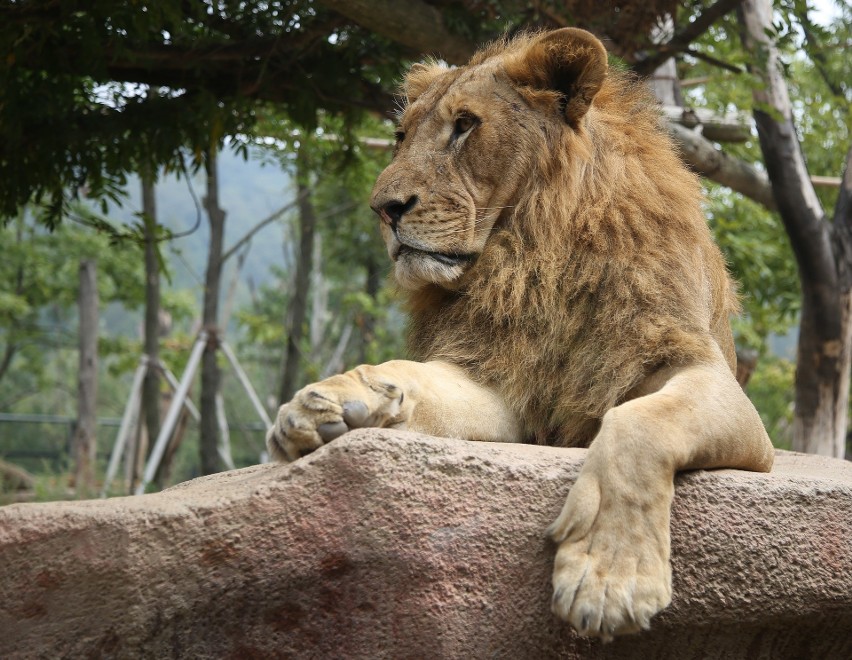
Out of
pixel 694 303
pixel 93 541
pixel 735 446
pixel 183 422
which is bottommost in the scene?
pixel 183 422

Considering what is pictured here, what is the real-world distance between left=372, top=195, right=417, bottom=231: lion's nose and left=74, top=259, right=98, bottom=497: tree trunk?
1159cm

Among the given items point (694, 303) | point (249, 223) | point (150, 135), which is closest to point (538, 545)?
point (694, 303)

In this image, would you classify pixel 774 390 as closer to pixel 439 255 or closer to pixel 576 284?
pixel 576 284

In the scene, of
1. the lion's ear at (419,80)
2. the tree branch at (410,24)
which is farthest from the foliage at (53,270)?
the lion's ear at (419,80)

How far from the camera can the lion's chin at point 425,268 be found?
10.6 feet

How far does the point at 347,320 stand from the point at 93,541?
22.4 m

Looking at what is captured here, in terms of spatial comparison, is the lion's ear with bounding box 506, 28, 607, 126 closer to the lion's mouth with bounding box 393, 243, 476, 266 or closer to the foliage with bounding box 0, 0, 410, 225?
the lion's mouth with bounding box 393, 243, 476, 266

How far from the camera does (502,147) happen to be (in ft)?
11.0

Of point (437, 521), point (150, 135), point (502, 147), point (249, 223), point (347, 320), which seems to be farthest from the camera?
point (249, 223)

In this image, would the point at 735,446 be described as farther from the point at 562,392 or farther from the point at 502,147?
the point at 502,147

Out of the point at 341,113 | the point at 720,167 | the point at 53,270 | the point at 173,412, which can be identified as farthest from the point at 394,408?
the point at 53,270

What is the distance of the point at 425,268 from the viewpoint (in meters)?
3.23

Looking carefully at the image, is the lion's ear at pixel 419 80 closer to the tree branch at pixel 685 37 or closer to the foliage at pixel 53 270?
the tree branch at pixel 685 37

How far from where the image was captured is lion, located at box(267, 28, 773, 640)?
290 cm
